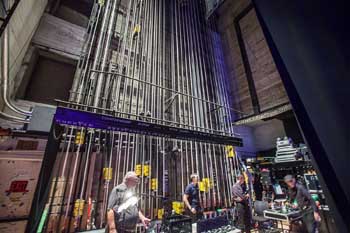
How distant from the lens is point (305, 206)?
2766mm

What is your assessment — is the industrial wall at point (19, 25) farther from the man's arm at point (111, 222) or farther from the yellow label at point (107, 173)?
the man's arm at point (111, 222)

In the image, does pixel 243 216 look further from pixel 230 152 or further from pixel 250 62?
pixel 250 62

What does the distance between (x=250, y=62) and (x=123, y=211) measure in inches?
272

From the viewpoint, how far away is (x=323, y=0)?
0.46m

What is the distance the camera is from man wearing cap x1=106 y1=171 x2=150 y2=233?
1.93m

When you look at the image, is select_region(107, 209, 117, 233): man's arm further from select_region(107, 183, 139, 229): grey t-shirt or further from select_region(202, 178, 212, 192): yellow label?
select_region(202, 178, 212, 192): yellow label

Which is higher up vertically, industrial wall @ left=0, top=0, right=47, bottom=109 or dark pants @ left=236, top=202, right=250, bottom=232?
industrial wall @ left=0, top=0, right=47, bottom=109

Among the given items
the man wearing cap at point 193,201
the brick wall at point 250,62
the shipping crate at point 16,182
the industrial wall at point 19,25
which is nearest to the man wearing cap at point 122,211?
the man wearing cap at point 193,201

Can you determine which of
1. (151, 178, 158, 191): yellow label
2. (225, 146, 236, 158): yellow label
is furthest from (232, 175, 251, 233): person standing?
(151, 178, 158, 191): yellow label

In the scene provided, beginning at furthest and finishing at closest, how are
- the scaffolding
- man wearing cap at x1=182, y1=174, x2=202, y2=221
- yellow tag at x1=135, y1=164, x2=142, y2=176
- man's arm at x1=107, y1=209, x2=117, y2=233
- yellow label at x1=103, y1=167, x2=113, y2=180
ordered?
yellow tag at x1=135, y1=164, x2=142, y2=176 → man wearing cap at x1=182, y1=174, x2=202, y2=221 → yellow label at x1=103, y1=167, x2=113, y2=180 → the scaffolding → man's arm at x1=107, y1=209, x2=117, y2=233

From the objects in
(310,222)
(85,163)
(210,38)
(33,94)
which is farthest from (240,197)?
(210,38)

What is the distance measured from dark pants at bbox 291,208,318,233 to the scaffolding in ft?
5.26

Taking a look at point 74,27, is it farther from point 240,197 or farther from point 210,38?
point 240,197

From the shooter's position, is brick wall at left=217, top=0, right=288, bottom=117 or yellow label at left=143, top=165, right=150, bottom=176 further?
brick wall at left=217, top=0, right=288, bottom=117
